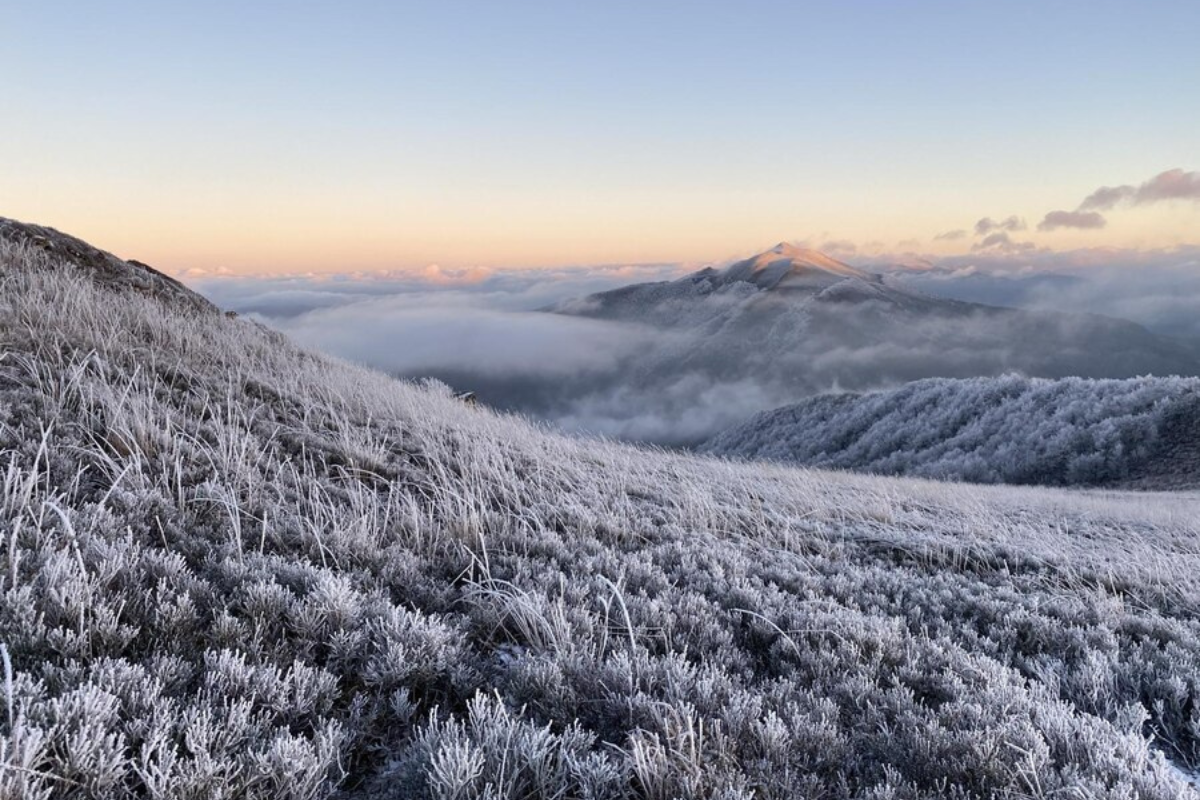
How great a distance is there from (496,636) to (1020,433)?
3750 centimetres

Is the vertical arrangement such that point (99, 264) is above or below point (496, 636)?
above

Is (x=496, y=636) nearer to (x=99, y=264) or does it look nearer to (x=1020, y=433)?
(x=99, y=264)

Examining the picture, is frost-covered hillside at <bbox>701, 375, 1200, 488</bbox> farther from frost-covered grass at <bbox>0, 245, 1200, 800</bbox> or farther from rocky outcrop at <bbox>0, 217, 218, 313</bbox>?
frost-covered grass at <bbox>0, 245, 1200, 800</bbox>

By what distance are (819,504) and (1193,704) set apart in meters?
5.36

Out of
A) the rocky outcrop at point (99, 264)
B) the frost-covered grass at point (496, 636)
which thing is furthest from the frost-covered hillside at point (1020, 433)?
the frost-covered grass at point (496, 636)

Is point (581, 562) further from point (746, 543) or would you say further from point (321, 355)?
point (321, 355)

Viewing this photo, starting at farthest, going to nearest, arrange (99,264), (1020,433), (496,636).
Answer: (1020,433)
(99,264)
(496,636)

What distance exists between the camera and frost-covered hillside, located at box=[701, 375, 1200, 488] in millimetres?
29422

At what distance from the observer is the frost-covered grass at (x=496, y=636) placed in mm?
2557

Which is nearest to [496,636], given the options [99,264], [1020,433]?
[99,264]

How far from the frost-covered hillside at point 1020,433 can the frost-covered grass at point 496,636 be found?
27002 millimetres

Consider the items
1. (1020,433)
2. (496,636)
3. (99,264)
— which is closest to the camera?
(496,636)

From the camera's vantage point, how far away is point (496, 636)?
4.01 m

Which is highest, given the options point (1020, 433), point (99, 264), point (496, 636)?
point (99, 264)
